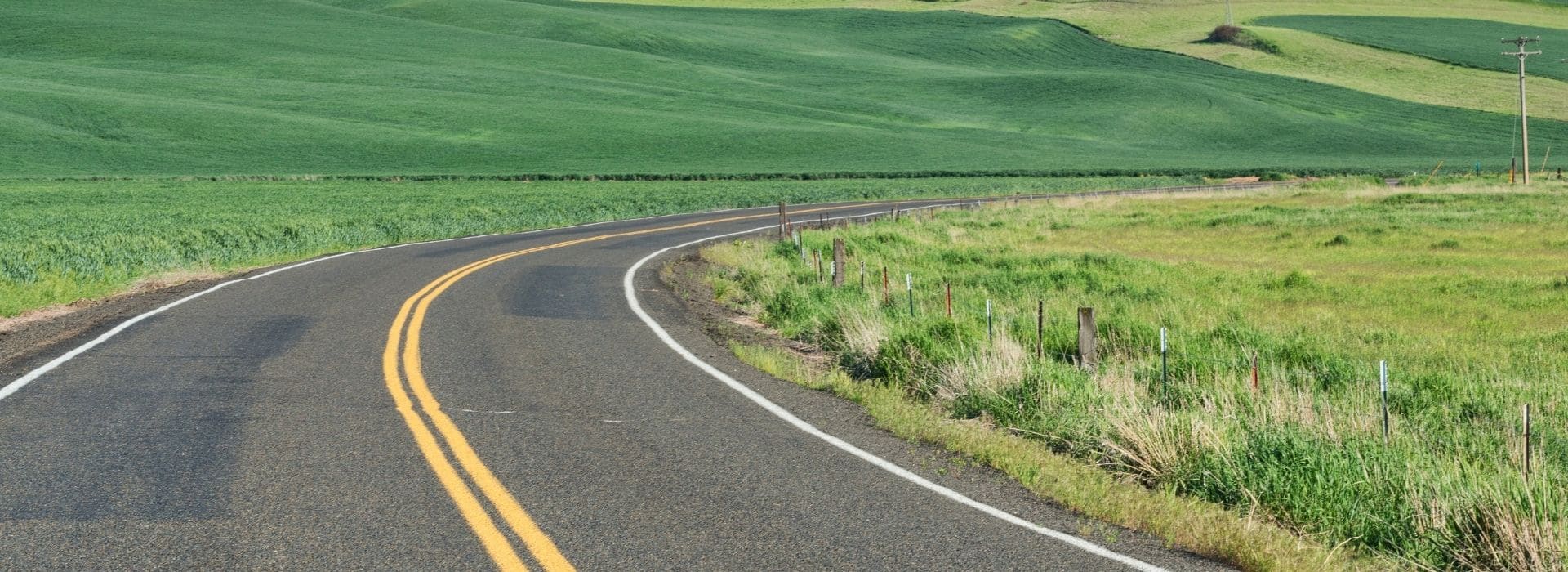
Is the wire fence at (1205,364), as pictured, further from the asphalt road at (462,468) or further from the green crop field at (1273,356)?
the asphalt road at (462,468)

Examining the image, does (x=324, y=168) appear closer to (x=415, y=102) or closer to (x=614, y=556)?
(x=415, y=102)

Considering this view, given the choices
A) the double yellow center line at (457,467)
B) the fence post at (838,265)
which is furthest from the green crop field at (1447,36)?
the double yellow center line at (457,467)

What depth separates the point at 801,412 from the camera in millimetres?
10914

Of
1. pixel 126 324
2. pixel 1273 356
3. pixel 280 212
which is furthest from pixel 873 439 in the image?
pixel 280 212

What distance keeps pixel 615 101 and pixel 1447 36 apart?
89.9 metres

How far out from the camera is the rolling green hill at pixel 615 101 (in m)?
79.5

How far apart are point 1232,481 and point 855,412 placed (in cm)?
352

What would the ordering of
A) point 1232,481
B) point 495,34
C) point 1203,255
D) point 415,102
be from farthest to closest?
point 495,34 → point 415,102 → point 1203,255 → point 1232,481

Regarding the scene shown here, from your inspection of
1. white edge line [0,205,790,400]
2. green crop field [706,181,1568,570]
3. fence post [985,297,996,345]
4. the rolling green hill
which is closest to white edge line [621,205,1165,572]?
green crop field [706,181,1568,570]

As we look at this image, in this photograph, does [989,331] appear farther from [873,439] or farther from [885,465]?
[885,465]

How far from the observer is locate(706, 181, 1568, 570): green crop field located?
7797 millimetres

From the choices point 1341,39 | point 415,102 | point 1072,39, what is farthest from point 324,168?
point 1341,39

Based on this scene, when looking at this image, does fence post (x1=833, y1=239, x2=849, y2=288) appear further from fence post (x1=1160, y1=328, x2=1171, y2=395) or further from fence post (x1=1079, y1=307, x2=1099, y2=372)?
fence post (x1=1079, y1=307, x2=1099, y2=372)

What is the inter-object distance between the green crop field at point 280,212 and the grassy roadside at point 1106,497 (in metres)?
12.5
